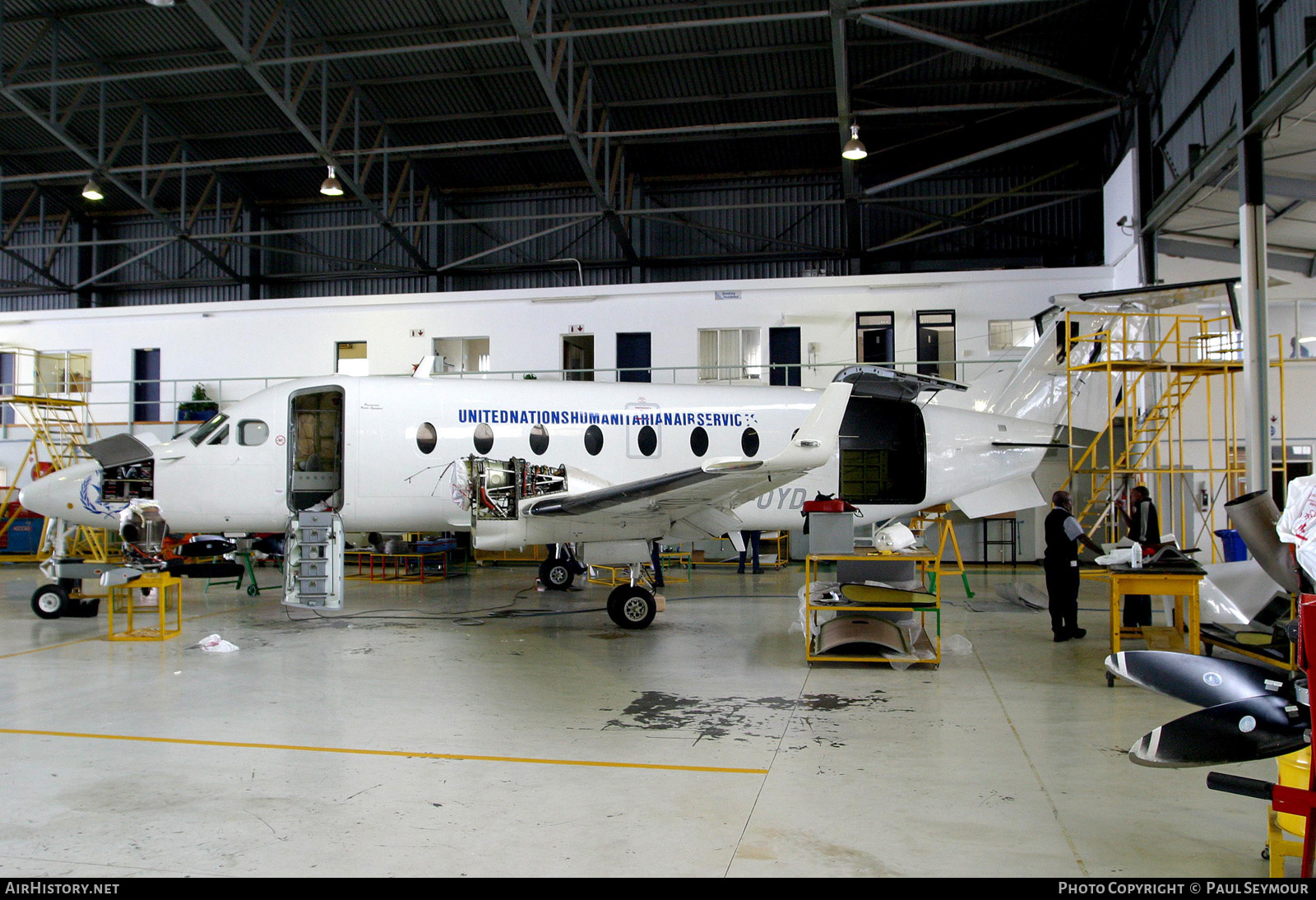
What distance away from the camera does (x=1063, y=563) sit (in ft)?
32.0

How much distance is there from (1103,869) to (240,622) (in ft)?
36.7

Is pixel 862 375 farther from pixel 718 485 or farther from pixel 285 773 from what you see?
pixel 285 773

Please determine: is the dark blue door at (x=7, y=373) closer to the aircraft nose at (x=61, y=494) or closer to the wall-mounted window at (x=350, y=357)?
the wall-mounted window at (x=350, y=357)

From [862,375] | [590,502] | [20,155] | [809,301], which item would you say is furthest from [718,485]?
[20,155]

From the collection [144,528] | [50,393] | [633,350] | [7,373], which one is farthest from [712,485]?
[7,373]

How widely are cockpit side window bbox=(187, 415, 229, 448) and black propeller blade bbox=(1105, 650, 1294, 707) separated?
1171cm

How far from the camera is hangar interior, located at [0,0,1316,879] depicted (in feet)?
15.4

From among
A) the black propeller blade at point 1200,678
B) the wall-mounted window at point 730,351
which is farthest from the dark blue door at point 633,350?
the black propeller blade at point 1200,678

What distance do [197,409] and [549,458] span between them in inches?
579

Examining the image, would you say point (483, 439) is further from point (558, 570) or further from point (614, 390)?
point (558, 570)

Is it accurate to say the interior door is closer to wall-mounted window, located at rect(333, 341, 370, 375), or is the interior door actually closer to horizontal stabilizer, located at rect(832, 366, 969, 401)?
horizontal stabilizer, located at rect(832, 366, 969, 401)

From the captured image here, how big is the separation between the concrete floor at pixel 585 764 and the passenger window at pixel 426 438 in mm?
2830

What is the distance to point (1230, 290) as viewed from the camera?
435 inches

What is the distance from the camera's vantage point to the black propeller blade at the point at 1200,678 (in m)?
3.32
